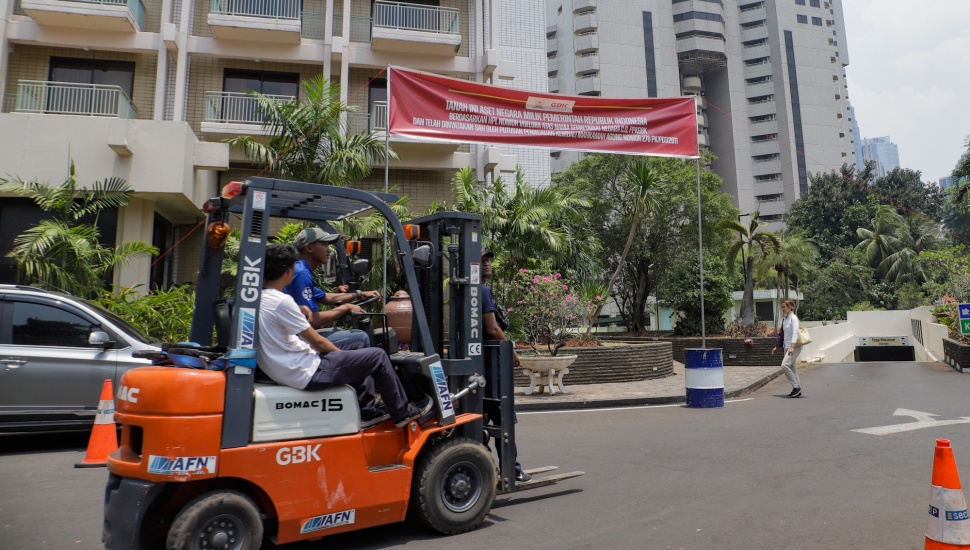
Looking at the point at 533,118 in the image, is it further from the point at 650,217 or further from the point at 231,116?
the point at 650,217

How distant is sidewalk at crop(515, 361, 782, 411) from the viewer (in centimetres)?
1148

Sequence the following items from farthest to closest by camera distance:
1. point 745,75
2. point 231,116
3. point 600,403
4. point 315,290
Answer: point 745,75
point 231,116
point 600,403
point 315,290

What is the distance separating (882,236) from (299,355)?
2173 inches

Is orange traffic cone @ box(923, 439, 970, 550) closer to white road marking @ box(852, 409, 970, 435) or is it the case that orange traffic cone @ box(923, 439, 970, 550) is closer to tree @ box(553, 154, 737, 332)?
white road marking @ box(852, 409, 970, 435)

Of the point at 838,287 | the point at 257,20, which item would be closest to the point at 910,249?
the point at 838,287

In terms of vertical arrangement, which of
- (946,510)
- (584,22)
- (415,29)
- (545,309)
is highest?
(584,22)

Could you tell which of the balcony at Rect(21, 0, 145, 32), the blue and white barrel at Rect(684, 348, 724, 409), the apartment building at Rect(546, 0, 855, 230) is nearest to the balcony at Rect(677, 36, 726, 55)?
the apartment building at Rect(546, 0, 855, 230)

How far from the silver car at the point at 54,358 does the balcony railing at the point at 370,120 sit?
505 inches

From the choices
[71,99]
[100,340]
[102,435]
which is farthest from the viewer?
[71,99]

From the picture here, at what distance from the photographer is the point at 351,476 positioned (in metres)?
4.11

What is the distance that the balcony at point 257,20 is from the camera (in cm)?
1855

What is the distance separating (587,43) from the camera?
68.9 meters

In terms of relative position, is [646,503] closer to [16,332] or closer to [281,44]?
[16,332]

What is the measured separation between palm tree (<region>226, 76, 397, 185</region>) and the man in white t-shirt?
10.6 m
